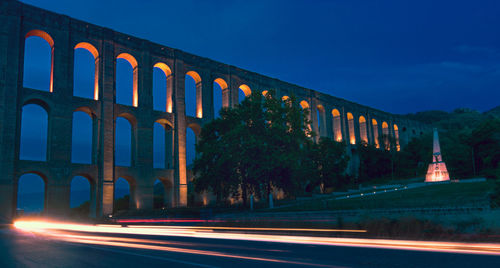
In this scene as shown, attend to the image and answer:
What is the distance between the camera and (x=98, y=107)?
36406mm

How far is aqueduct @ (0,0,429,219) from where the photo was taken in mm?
31516

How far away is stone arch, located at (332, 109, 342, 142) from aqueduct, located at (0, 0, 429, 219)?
73.4 feet

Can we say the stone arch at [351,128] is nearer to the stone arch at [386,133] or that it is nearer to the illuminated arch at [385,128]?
the stone arch at [386,133]

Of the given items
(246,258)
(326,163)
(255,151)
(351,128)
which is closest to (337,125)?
(351,128)

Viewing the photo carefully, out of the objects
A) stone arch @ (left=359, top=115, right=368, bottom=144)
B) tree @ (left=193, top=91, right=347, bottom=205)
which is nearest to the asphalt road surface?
tree @ (left=193, top=91, right=347, bottom=205)

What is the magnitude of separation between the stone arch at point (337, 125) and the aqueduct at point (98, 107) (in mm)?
22387

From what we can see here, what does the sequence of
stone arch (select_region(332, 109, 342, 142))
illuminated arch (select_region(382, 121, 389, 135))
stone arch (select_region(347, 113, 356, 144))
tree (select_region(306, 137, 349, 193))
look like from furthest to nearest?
illuminated arch (select_region(382, 121, 389, 135)) → stone arch (select_region(347, 113, 356, 144)) → stone arch (select_region(332, 109, 342, 142)) → tree (select_region(306, 137, 349, 193))

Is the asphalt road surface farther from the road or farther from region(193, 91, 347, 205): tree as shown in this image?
region(193, 91, 347, 205): tree

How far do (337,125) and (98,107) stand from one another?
1612 inches

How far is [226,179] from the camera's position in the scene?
1241 inches

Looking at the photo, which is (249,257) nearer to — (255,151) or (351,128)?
(255,151)

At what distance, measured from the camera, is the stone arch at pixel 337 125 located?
64.1 meters

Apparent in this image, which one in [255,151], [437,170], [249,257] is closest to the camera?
[249,257]

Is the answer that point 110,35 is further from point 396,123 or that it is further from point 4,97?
point 396,123
